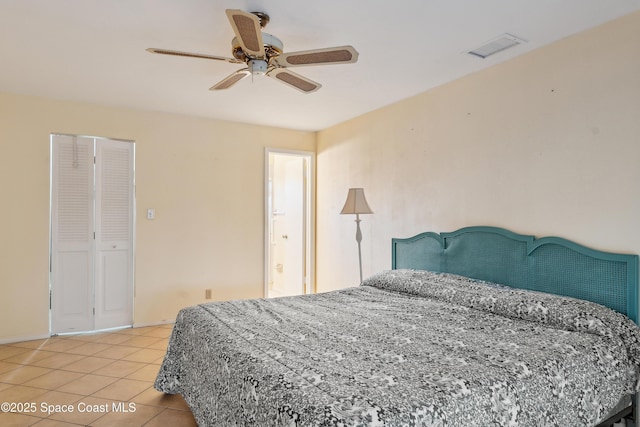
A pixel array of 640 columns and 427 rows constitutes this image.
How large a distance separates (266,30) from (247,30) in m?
Answer: 0.58

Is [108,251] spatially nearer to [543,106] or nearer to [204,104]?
[204,104]

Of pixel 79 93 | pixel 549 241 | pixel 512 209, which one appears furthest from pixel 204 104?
pixel 549 241

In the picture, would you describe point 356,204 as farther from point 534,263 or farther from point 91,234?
point 91,234

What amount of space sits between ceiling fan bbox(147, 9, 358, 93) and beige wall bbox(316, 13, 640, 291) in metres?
1.40

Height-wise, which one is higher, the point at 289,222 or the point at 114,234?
the point at 289,222

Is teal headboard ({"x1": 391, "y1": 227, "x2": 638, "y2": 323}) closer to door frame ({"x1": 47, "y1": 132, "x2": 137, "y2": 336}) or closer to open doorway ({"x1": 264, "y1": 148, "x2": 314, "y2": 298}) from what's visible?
open doorway ({"x1": 264, "y1": 148, "x2": 314, "y2": 298})

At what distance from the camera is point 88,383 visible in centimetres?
276

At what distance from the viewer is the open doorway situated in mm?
5109

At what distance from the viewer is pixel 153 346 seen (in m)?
3.57

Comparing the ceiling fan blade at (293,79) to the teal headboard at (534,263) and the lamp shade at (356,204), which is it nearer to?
the lamp shade at (356,204)

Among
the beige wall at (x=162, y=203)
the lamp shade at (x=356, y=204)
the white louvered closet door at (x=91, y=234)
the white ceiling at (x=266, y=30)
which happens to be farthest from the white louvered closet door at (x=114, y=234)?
the lamp shade at (x=356, y=204)

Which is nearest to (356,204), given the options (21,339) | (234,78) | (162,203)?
(234,78)

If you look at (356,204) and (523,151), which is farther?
(356,204)

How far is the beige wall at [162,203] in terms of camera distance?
3678 millimetres
